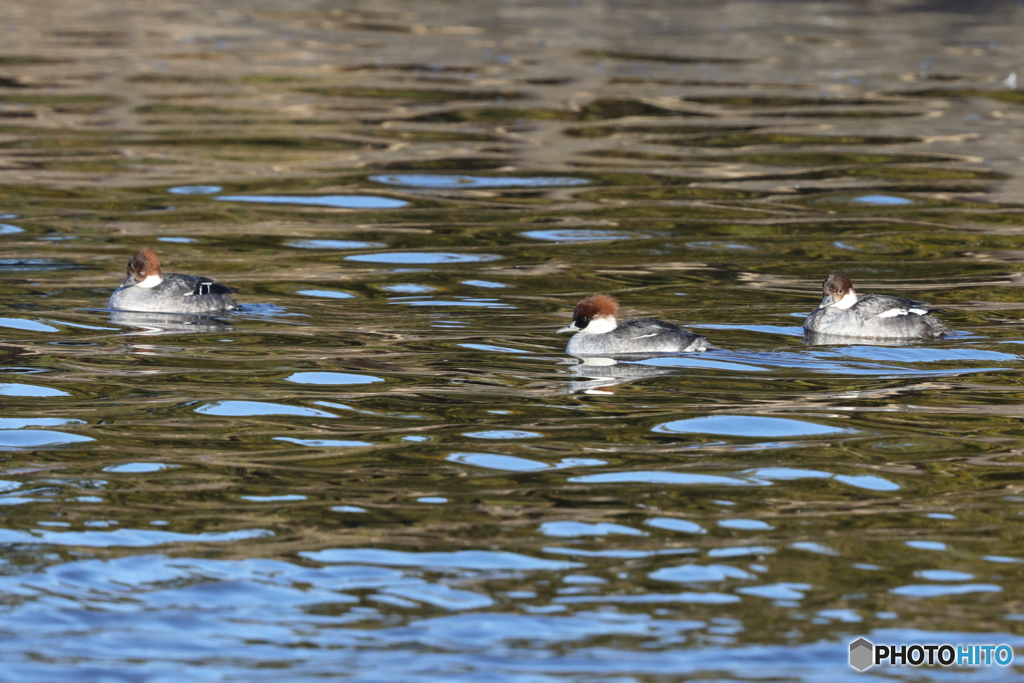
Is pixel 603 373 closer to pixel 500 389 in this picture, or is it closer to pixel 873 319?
pixel 500 389

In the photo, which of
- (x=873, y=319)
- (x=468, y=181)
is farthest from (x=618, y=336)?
(x=468, y=181)

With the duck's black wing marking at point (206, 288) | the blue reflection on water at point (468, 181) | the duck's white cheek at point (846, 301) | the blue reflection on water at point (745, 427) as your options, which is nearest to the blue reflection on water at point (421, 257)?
the duck's black wing marking at point (206, 288)

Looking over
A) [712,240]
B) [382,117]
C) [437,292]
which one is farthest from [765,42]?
[437,292]

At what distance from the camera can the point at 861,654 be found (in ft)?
24.9

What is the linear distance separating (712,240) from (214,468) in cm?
982

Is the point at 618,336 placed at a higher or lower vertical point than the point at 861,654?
higher

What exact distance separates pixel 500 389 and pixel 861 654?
5304 mm

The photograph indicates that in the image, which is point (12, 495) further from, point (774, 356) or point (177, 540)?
point (774, 356)

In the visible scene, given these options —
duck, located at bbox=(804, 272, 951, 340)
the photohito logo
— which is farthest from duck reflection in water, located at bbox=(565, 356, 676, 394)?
the photohito logo

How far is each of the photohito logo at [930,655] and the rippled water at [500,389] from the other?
0.09 meters

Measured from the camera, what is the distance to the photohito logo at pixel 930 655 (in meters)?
7.51

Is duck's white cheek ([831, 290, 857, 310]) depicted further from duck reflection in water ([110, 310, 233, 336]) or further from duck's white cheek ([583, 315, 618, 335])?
duck reflection in water ([110, 310, 233, 336])

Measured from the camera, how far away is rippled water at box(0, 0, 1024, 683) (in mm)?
7988

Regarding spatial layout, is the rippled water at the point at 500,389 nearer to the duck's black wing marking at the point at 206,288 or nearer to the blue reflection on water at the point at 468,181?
the blue reflection on water at the point at 468,181
